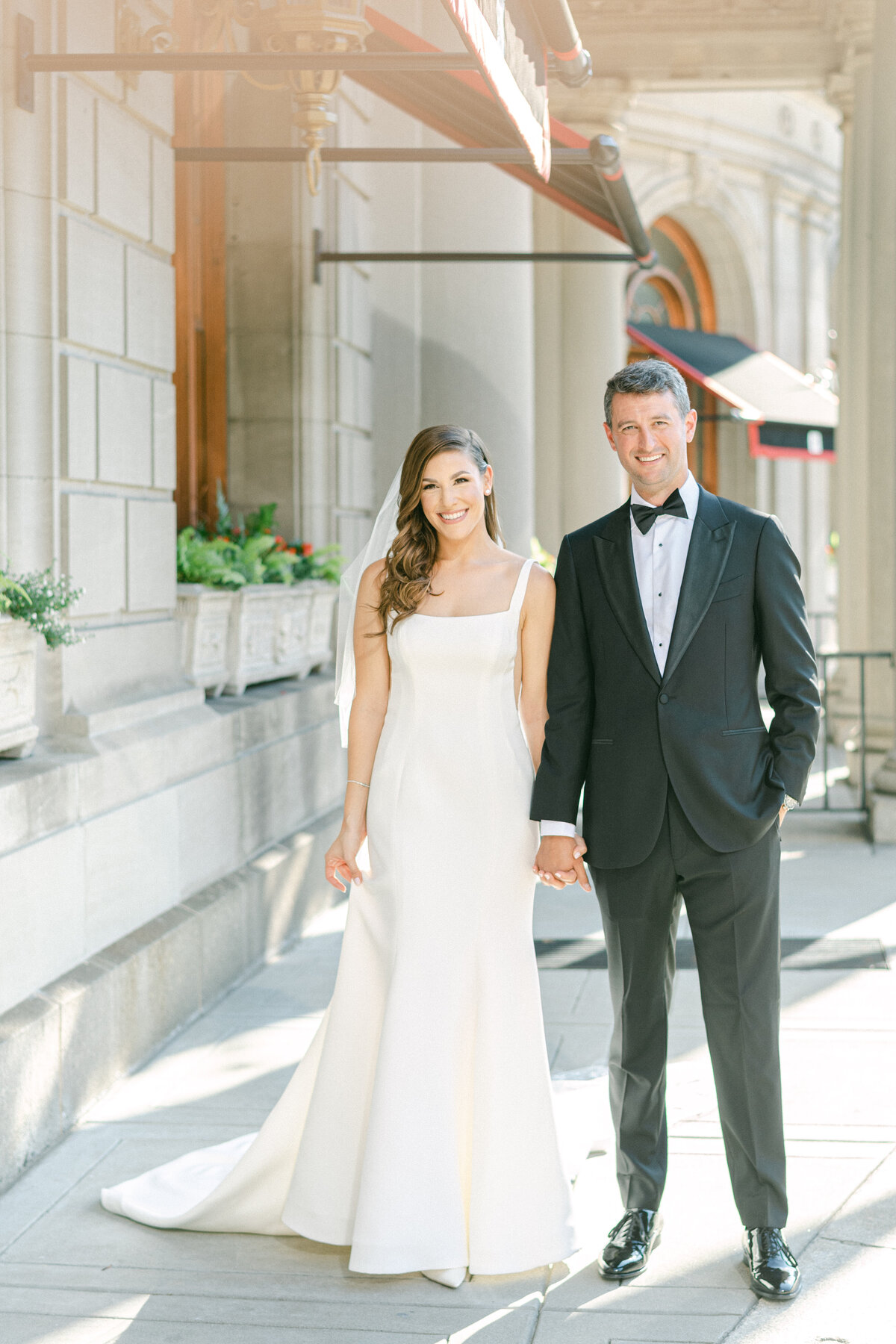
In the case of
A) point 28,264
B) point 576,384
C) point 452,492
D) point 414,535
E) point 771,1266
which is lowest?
point 771,1266

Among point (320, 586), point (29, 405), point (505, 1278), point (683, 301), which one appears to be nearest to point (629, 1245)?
point (505, 1278)

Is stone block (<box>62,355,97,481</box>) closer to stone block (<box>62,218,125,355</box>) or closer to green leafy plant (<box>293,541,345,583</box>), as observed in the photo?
stone block (<box>62,218,125,355</box>)

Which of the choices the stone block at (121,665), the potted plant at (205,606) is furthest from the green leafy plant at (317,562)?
the stone block at (121,665)

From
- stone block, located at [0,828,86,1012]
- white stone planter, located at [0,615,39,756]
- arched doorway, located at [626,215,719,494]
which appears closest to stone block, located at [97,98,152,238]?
white stone planter, located at [0,615,39,756]

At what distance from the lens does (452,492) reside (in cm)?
400

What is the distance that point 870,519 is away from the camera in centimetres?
1124

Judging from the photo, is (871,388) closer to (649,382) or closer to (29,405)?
(29,405)

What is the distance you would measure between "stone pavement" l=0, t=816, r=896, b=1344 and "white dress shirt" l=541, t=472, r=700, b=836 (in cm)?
122

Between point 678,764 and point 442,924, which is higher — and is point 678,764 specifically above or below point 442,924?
above

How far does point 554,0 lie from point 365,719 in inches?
109

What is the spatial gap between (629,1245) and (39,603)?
2821mm

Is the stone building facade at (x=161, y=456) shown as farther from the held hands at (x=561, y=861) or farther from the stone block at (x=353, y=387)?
the held hands at (x=561, y=861)

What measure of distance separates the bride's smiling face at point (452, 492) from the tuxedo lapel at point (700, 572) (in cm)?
63

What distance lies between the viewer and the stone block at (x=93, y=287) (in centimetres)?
568
